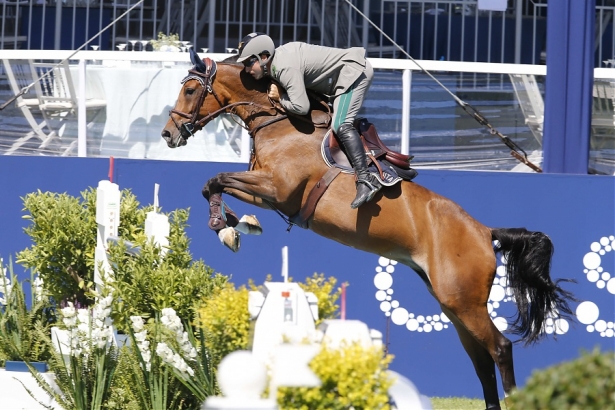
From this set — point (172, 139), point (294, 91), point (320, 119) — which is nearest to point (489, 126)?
point (320, 119)

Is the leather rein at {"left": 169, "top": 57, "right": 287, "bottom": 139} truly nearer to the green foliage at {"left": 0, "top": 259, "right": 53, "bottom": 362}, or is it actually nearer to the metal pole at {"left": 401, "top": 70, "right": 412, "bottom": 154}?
the green foliage at {"left": 0, "top": 259, "right": 53, "bottom": 362}

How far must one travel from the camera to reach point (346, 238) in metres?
5.96

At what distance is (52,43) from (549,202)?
6737 mm

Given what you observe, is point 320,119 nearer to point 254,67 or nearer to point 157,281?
point 254,67

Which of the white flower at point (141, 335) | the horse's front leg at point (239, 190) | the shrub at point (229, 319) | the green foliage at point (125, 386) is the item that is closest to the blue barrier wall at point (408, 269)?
the horse's front leg at point (239, 190)

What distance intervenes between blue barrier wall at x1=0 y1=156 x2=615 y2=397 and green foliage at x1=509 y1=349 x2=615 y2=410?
14.6 ft

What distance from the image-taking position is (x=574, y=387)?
9.04ft

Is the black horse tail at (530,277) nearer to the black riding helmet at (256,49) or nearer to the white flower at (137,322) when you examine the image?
the black riding helmet at (256,49)

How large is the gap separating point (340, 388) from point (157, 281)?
203 centimetres

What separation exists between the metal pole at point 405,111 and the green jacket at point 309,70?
1.52 meters

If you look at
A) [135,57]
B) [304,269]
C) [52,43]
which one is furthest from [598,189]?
[52,43]

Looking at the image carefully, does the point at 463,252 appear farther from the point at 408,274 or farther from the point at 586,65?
the point at 586,65

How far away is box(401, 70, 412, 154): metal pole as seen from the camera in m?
7.48

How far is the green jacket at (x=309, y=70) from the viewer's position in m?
5.71
